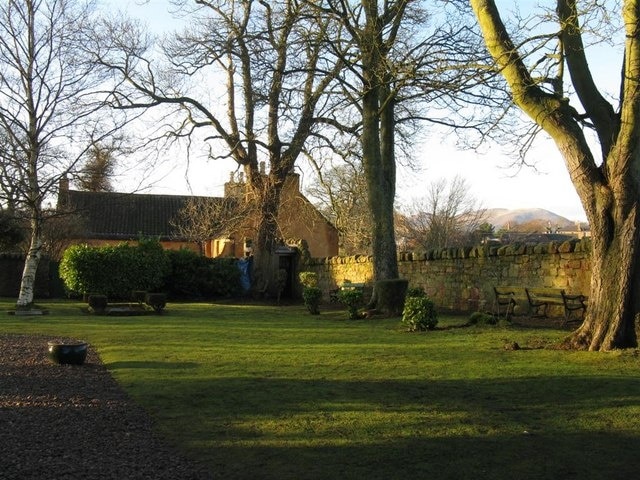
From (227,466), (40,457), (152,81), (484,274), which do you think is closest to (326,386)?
(227,466)

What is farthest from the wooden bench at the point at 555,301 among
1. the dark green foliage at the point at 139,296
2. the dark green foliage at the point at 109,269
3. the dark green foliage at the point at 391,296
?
the dark green foliage at the point at 109,269

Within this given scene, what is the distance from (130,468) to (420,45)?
1332 centimetres

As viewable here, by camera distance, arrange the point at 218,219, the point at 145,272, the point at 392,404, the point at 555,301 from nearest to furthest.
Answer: the point at 392,404, the point at 555,301, the point at 145,272, the point at 218,219

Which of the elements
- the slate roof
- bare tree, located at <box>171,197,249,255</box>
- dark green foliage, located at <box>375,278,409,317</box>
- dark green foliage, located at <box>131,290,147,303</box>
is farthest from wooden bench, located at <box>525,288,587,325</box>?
the slate roof

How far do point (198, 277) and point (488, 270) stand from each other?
49.0 ft

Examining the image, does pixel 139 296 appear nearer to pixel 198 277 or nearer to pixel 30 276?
pixel 30 276

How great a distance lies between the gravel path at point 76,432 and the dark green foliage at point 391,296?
30.3 ft

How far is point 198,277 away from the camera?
28.2 metres

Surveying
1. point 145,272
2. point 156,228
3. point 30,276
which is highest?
point 156,228

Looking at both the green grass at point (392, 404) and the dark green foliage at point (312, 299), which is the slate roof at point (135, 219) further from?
the green grass at point (392, 404)

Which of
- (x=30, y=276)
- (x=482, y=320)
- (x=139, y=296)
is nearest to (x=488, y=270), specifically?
(x=482, y=320)

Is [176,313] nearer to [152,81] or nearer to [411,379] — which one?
[152,81]

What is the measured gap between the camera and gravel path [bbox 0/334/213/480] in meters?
4.93

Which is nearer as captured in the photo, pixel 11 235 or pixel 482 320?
pixel 482 320
